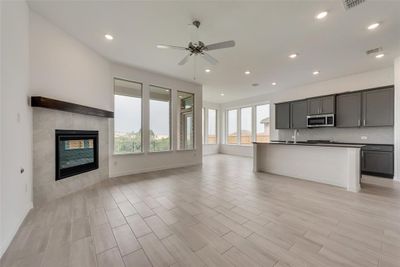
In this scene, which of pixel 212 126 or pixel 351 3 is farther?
pixel 212 126

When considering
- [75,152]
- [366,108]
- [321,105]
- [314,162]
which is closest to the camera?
[75,152]

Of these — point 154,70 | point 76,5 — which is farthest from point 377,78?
point 76,5

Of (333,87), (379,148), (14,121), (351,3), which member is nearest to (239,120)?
(333,87)

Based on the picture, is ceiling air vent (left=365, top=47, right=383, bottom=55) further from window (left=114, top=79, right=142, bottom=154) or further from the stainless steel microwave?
window (left=114, top=79, right=142, bottom=154)

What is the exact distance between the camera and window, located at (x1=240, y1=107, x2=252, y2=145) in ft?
29.6

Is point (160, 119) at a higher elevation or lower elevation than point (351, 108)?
lower

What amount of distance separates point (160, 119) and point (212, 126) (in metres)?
5.05

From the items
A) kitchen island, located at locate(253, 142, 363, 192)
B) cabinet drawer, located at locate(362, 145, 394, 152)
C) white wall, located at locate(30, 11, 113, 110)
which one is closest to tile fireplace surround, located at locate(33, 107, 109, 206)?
white wall, located at locate(30, 11, 113, 110)

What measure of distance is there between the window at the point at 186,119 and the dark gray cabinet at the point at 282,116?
12.1 ft

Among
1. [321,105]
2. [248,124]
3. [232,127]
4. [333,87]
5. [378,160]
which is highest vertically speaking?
[333,87]

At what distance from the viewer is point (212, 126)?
33.7 feet

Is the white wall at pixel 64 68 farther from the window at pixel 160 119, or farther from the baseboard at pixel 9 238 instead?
the baseboard at pixel 9 238

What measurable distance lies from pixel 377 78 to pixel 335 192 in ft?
13.4

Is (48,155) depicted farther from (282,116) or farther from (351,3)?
(282,116)
